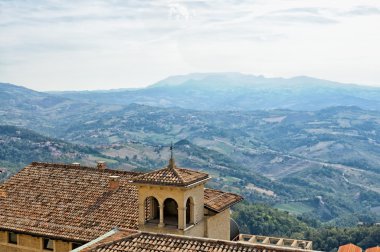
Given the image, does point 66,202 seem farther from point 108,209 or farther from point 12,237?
point 12,237

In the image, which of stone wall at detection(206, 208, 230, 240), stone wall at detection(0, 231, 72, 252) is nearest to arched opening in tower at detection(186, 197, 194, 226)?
stone wall at detection(206, 208, 230, 240)

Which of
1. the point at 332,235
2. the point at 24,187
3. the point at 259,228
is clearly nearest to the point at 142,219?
the point at 24,187

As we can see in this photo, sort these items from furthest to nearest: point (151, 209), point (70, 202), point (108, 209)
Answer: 1. point (70, 202)
2. point (108, 209)
3. point (151, 209)

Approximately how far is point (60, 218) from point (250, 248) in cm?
1491

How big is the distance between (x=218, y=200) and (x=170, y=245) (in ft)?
31.5

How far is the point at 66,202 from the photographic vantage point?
32250 millimetres

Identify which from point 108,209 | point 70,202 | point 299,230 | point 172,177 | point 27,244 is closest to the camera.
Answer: point 172,177

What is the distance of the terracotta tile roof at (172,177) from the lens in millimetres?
26469

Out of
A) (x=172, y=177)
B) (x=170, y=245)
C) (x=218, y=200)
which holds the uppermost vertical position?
(x=172, y=177)

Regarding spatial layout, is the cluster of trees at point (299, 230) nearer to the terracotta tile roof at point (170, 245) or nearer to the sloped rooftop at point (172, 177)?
the sloped rooftop at point (172, 177)

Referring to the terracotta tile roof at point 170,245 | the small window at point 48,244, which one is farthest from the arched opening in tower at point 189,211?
the small window at point 48,244

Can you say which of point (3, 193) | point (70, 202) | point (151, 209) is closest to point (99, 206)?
point (70, 202)

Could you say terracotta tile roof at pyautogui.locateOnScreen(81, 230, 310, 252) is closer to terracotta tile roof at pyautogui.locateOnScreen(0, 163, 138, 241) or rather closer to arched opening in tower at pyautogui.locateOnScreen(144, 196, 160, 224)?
arched opening in tower at pyautogui.locateOnScreen(144, 196, 160, 224)

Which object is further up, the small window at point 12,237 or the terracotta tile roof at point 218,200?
the terracotta tile roof at point 218,200
